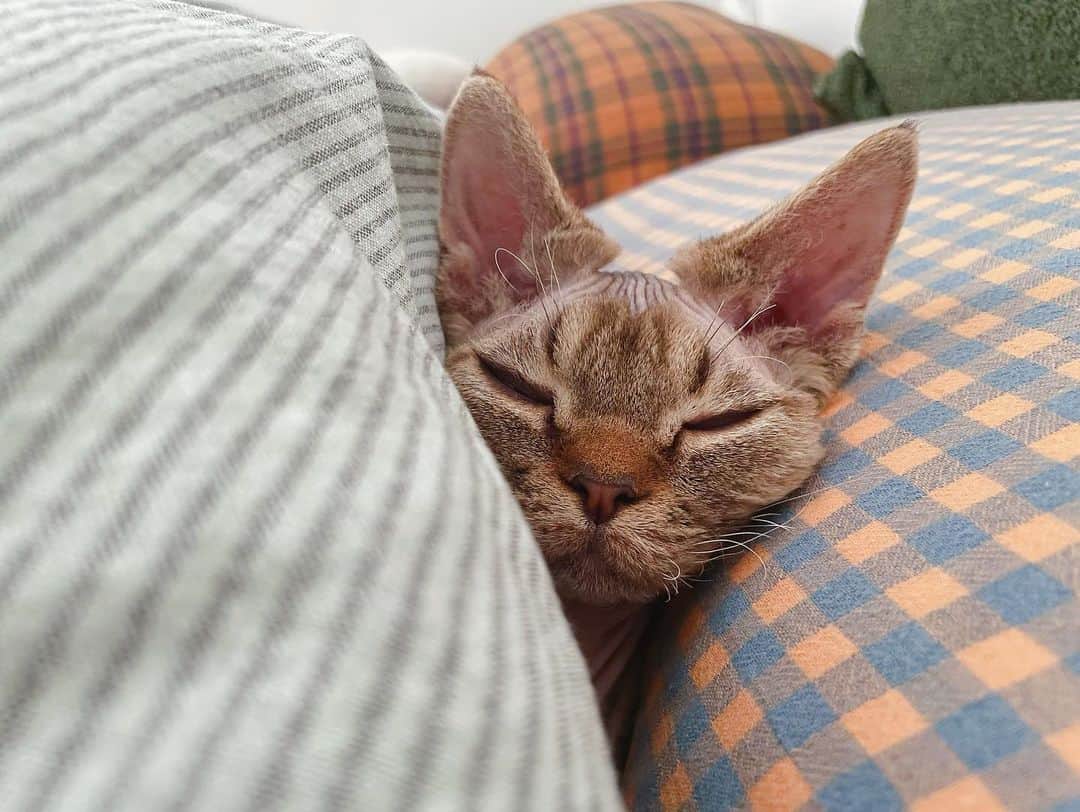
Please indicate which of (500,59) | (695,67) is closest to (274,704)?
(695,67)

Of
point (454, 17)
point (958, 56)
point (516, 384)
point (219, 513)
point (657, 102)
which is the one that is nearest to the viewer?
point (219, 513)

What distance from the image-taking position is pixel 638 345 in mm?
836

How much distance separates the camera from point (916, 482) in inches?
26.1

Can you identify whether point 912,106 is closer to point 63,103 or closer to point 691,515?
point 691,515

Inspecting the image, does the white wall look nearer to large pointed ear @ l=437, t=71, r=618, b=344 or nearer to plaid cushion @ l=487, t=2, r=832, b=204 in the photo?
plaid cushion @ l=487, t=2, r=832, b=204

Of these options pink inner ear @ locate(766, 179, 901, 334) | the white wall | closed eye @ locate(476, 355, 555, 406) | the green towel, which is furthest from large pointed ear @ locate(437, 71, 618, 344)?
the white wall

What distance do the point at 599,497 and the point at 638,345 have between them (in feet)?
0.61

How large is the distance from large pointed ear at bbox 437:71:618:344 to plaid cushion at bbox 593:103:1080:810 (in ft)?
1.29

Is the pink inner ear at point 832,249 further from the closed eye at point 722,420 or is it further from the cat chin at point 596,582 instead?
the cat chin at point 596,582

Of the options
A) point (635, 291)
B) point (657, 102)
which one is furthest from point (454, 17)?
point (635, 291)

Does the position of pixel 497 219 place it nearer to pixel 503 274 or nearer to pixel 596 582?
pixel 503 274

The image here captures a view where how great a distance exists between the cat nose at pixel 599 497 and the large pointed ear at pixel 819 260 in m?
0.32

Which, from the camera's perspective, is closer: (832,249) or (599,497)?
(599,497)

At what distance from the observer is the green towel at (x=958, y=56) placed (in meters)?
1.47
